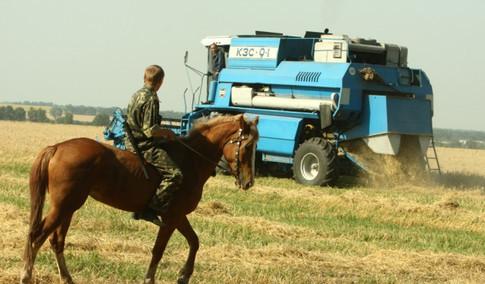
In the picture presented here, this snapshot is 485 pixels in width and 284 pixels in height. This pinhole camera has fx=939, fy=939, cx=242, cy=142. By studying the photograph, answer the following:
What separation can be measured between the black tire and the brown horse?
11.0 meters

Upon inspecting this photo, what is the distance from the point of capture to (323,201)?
16984 mm

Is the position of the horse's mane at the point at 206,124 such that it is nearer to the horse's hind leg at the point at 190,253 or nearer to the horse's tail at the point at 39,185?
the horse's hind leg at the point at 190,253

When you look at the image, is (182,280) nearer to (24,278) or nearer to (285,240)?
(24,278)

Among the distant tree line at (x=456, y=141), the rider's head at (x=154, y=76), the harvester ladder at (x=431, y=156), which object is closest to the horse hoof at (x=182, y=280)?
the rider's head at (x=154, y=76)

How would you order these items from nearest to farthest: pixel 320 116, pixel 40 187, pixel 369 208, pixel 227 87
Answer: pixel 40 187, pixel 369 208, pixel 320 116, pixel 227 87

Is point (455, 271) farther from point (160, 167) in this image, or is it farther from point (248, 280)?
point (160, 167)

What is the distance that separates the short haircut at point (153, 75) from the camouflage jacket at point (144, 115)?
0.07 metres

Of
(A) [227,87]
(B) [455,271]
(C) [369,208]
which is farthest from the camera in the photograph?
(A) [227,87]

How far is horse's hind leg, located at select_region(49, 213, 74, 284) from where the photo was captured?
891 cm

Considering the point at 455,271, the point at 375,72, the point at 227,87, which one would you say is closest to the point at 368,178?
the point at 375,72

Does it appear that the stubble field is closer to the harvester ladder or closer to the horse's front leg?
the horse's front leg

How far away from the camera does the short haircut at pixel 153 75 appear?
367 inches

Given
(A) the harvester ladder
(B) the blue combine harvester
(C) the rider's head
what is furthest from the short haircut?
(A) the harvester ladder

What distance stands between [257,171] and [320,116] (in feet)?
10.9
